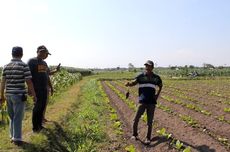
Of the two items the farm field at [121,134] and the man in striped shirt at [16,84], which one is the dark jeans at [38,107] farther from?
the man in striped shirt at [16,84]

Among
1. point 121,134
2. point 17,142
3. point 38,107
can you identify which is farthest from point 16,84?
point 121,134

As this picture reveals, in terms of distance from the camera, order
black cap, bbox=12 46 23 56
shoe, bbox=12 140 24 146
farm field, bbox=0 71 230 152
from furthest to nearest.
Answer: farm field, bbox=0 71 230 152, shoe, bbox=12 140 24 146, black cap, bbox=12 46 23 56

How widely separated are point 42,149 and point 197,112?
7540mm

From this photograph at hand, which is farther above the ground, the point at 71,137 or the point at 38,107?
the point at 38,107

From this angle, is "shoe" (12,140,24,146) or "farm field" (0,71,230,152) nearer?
"shoe" (12,140,24,146)

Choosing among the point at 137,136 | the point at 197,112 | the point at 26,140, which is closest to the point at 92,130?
the point at 137,136

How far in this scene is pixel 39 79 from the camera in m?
9.06

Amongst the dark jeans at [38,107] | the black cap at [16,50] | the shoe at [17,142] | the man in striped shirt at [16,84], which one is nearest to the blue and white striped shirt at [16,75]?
the man in striped shirt at [16,84]

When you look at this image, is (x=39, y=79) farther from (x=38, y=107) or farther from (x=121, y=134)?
(x=121, y=134)

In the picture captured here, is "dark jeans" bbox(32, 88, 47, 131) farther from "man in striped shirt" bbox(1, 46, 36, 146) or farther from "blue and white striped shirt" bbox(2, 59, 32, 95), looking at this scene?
"blue and white striped shirt" bbox(2, 59, 32, 95)

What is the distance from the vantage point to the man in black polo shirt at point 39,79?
355 inches

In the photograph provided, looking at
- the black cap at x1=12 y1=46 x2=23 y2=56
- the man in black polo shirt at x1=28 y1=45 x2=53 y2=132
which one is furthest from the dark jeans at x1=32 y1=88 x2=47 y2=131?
the black cap at x1=12 y1=46 x2=23 y2=56

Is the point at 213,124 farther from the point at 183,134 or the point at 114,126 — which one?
the point at 114,126

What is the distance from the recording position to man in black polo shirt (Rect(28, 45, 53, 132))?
902 centimetres
